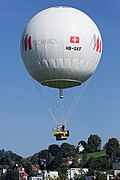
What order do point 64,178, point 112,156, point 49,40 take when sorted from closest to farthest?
1. point 49,40
2. point 64,178
3. point 112,156

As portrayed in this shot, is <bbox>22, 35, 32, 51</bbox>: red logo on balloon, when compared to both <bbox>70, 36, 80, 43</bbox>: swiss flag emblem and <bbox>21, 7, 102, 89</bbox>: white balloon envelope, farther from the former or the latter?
<bbox>70, 36, 80, 43</bbox>: swiss flag emblem

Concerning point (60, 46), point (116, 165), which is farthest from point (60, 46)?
point (116, 165)

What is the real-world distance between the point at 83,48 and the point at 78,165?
479 ft

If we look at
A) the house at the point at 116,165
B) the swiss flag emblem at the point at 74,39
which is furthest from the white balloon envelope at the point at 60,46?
the house at the point at 116,165

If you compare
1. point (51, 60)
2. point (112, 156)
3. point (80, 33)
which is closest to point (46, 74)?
point (51, 60)

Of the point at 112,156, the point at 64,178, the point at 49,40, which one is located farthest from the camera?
the point at 112,156

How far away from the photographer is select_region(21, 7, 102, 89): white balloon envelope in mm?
35781

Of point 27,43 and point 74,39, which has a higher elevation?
point 74,39

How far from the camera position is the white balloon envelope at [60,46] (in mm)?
35781

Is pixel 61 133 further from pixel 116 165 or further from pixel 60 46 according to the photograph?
pixel 116 165

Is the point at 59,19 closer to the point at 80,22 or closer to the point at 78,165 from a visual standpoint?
the point at 80,22

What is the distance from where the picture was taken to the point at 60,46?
3584cm

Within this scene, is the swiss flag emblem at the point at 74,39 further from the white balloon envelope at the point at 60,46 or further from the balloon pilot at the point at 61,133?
the balloon pilot at the point at 61,133

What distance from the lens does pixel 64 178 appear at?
125 meters
